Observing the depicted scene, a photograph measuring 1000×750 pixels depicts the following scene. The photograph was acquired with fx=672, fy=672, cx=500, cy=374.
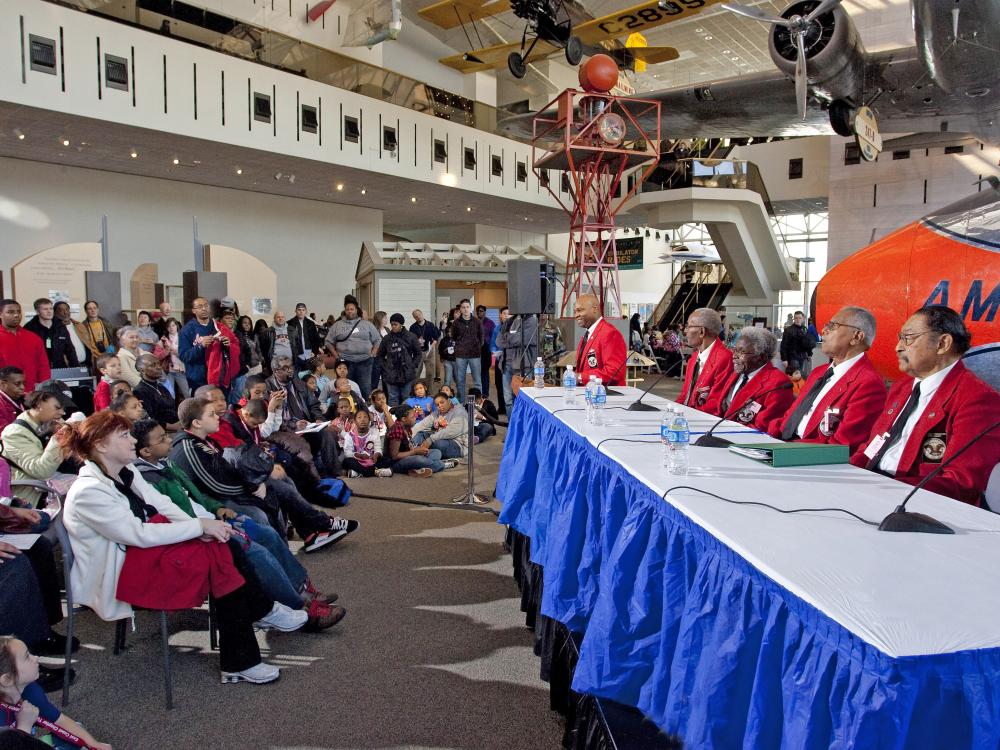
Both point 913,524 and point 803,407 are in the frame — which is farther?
point 803,407

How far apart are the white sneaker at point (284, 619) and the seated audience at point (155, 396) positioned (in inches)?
110

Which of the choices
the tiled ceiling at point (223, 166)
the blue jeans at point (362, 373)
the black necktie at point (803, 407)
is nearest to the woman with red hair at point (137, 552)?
the black necktie at point (803, 407)

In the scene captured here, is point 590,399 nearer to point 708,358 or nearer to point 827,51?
point 708,358

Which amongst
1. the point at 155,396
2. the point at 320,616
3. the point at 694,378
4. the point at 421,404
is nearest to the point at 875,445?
the point at 694,378

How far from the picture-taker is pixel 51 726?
196cm

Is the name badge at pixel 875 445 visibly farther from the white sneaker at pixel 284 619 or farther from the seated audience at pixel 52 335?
the seated audience at pixel 52 335

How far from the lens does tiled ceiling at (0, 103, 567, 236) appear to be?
446 inches

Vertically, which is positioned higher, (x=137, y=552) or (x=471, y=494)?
(x=137, y=552)

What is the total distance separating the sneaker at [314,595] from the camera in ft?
10.7

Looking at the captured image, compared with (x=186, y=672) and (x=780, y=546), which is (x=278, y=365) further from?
(x=780, y=546)

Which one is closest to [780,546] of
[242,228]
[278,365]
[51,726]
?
[51,726]

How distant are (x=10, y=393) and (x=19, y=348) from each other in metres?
1.62

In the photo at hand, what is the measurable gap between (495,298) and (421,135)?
6.03 m

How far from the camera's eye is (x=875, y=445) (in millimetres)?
2602
